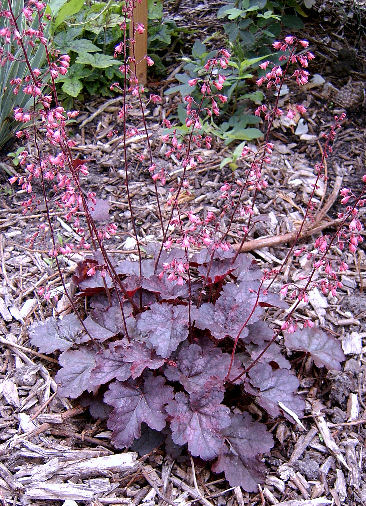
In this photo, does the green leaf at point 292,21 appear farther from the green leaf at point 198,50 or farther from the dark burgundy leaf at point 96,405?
the dark burgundy leaf at point 96,405

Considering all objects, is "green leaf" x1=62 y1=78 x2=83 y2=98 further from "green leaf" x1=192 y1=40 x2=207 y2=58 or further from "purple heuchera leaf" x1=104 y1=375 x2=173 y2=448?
"purple heuchera leaf" x1=104 y1=375 x2=173 y2=448

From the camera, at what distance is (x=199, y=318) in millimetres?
2248

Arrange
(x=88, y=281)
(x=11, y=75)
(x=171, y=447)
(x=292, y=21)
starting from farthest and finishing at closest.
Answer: (x=292, y=21), (x=11, y=75), (x=88, y=281), (x=171, y=447)

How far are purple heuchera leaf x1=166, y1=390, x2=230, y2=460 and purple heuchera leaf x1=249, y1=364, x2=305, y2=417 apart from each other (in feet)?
0.85

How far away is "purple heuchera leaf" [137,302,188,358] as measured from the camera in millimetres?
2077

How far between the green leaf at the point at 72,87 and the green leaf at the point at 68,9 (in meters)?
0.43

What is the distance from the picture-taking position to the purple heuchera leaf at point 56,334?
7.73ft

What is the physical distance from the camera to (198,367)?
2.15m

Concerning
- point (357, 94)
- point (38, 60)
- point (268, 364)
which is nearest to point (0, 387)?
point (268, 364)

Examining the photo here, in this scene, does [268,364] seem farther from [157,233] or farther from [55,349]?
[157,233]

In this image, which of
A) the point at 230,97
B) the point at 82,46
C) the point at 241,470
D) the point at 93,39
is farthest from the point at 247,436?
the point at 93,39

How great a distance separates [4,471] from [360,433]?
5.04ft

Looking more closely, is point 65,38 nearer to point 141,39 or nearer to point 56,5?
point 56,5

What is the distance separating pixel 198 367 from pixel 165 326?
22 centimetres
